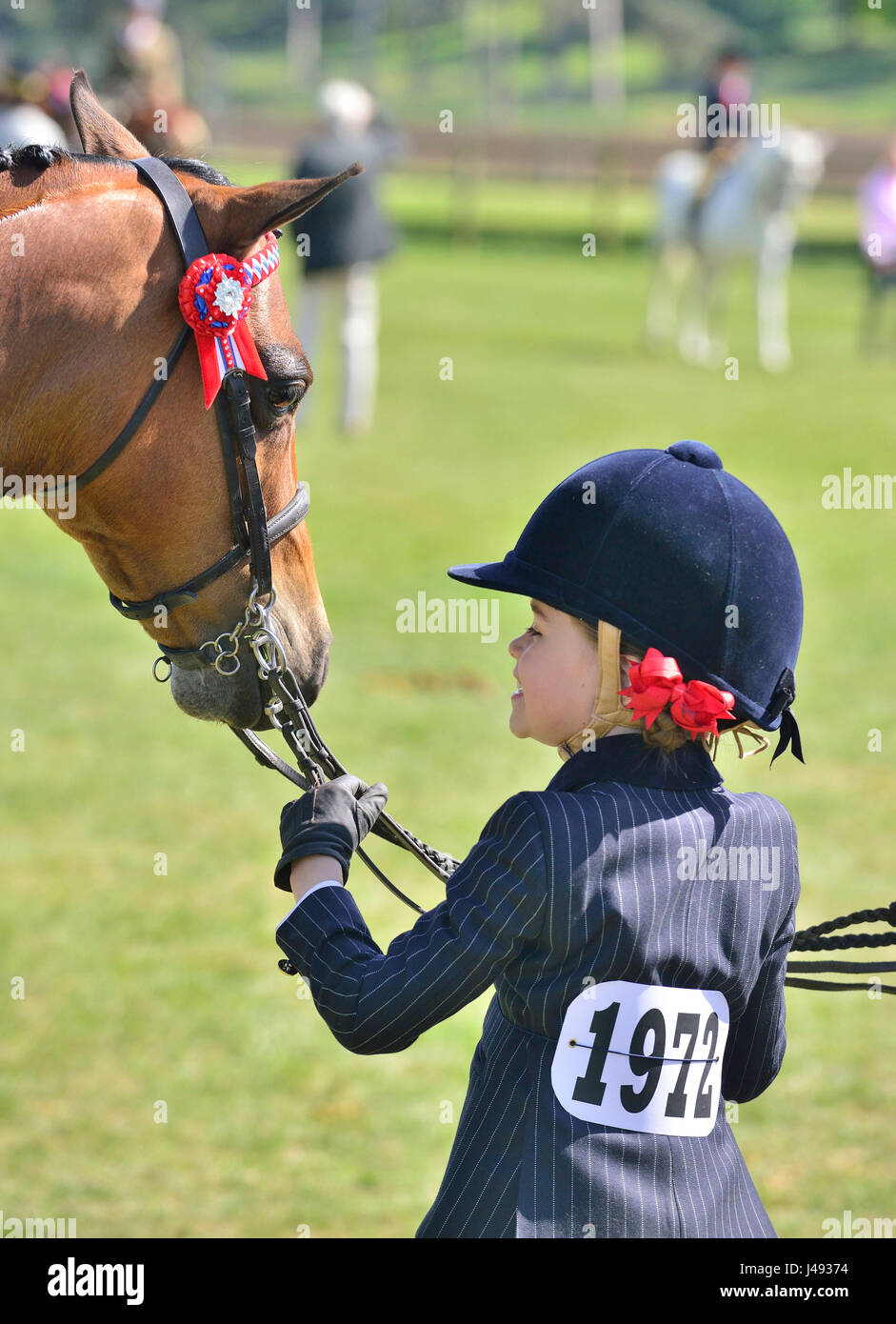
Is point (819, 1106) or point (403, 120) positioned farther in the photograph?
point (403, 120)

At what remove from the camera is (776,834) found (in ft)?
6.31

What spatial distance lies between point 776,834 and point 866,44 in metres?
65.1

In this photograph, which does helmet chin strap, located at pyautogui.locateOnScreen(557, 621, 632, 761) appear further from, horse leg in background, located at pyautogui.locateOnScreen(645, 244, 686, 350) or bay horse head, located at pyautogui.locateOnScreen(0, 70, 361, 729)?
horse leg in background, located at pyautogui.locateOnScreen(645, 244, 686, 350)

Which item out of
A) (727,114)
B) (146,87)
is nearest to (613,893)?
(146,87)

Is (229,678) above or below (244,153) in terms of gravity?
below

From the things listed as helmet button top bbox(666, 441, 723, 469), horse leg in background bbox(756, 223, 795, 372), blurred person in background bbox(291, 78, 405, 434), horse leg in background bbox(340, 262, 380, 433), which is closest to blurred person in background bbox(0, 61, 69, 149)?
blurred person in background bbox(291, 78, 405, 434)

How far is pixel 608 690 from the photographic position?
1.88m

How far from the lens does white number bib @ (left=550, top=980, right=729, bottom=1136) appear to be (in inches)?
70.5

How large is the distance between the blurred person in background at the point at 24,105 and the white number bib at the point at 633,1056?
24.2 feet

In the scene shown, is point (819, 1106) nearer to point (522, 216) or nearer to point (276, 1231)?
point (276, 1231)

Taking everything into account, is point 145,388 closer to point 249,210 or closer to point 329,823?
point 249,210

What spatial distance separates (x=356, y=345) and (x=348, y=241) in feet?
2.77

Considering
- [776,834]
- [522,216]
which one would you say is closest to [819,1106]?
[776,834]

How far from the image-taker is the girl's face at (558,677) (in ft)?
6.30
